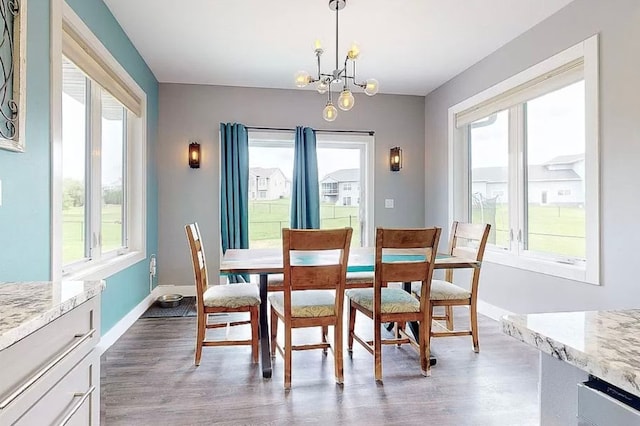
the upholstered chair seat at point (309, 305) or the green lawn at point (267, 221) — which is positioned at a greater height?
the green lawn at point (267, 221)

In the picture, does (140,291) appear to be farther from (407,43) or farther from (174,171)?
(407,43)

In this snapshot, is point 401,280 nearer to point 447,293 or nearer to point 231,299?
point 447,293

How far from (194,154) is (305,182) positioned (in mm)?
1402

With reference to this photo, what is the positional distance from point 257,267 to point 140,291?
7.05 feet

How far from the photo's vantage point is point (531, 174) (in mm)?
3547

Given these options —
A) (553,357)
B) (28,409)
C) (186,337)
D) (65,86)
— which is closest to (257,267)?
(186,337)

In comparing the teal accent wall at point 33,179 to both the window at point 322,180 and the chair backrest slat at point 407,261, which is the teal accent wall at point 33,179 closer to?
the chair backrest slat at point 407,261

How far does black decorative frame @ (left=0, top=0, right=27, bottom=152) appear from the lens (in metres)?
1.63

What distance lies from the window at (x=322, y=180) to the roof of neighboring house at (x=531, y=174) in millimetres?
1435

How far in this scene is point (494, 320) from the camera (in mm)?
3807

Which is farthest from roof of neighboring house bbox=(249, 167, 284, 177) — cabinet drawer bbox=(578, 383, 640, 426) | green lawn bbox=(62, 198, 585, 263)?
cabinet drawer bbox=(578, 383, 640, 426)

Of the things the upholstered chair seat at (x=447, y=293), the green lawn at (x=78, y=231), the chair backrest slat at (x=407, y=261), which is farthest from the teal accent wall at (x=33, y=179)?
the upholstered chair seat at (x=447, y=293)

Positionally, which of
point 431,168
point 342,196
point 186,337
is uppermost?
point 431,168

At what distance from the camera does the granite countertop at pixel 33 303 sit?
0.89 m
